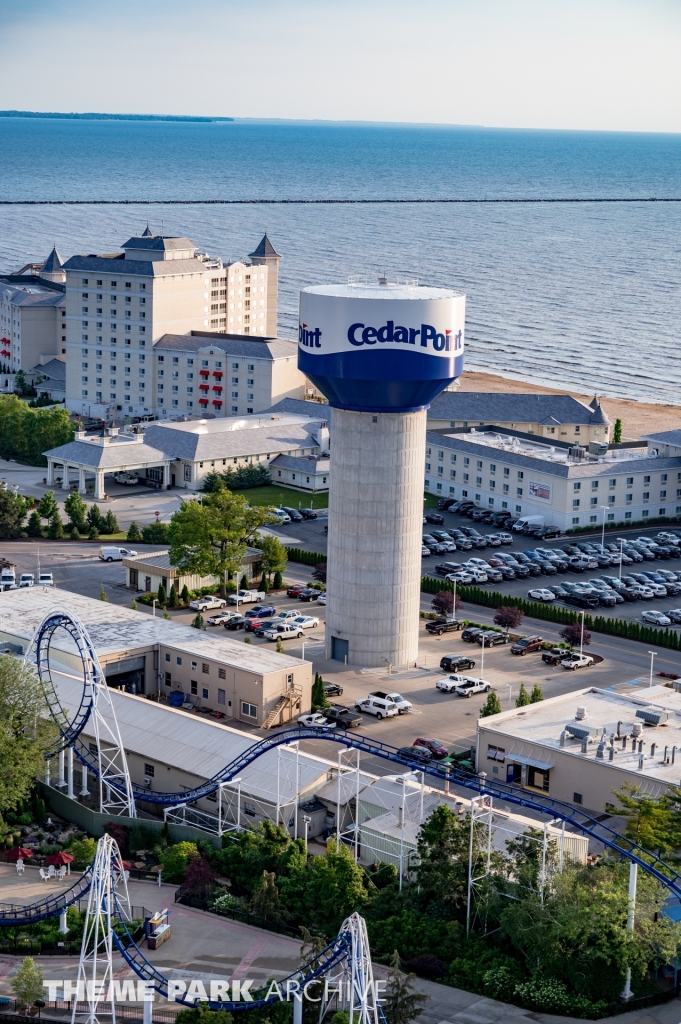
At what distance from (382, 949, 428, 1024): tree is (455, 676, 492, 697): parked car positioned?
23600 mm

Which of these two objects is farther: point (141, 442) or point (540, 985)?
point (141, 442)

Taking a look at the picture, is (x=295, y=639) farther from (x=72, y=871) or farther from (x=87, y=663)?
(x=72, y=871)

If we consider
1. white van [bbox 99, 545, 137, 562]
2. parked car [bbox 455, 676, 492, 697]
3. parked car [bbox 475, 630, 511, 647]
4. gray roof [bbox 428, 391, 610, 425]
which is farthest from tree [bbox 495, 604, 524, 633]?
gray roof [bbox 428, 391, 610, 425]

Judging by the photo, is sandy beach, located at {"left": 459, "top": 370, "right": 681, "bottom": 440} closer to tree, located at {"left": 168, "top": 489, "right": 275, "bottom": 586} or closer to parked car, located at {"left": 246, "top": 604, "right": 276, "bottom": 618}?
tree, located at {"left": 168, "top": 489, "right": 275, "bottom": 586}

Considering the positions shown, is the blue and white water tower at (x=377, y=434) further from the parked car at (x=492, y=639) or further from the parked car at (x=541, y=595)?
the parked car at (x=541, y=595)

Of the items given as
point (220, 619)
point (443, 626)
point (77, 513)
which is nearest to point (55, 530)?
point (77, 513)

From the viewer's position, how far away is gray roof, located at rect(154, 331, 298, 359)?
105m

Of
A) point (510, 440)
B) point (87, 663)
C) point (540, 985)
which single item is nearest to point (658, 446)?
point (510, 440)

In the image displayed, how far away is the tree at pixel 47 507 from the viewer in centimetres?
8106

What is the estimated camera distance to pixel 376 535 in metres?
61.5

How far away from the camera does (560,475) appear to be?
8356cm

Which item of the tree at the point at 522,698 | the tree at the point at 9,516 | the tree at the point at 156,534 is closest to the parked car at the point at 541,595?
the tree at the point at 522,698

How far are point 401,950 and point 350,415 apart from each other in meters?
26.3

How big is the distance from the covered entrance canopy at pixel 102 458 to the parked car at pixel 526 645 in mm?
31189
